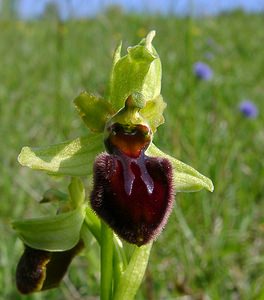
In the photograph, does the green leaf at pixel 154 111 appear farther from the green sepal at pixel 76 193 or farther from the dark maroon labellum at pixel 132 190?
the green sepal at pixel 76 193

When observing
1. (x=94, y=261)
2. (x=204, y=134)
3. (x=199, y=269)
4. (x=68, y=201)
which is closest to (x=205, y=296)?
(x=199, y=269)

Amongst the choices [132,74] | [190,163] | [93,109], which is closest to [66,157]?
[93,109]

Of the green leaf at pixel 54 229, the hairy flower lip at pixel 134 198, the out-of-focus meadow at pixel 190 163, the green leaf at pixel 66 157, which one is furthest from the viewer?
the out-of-focus meadow at pixel 190 163

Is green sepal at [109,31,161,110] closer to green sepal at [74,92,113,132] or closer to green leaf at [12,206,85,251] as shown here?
green sepal at [74,92,113,132]

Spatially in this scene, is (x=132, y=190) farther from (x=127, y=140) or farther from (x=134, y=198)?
(x=127, y=140)

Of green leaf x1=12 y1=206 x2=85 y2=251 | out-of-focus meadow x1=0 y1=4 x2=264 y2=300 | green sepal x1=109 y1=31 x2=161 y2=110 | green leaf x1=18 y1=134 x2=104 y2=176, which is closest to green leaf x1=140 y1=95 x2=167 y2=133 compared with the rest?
green sepal x1=109 y1=31 x2=161 y2=110

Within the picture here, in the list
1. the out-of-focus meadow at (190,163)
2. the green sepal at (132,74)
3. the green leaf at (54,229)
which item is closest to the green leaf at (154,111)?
the green sepal at (132,74)
